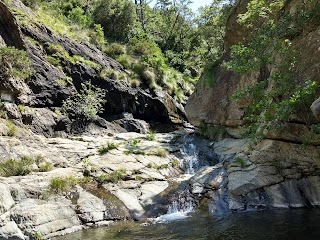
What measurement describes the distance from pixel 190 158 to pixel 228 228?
28.5 ft

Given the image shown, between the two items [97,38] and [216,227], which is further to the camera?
[97,38]

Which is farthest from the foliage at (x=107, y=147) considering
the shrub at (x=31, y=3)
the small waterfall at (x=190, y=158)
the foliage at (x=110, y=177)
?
the shrub at (x=31, y=3)

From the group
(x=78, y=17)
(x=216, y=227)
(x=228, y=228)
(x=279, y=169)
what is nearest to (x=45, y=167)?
(x=216, y=227)

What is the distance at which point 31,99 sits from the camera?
1859cm

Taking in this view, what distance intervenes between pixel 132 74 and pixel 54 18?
7984mm

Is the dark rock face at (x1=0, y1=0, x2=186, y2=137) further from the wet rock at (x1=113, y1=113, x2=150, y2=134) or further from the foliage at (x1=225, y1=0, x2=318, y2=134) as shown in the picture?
the foliage at (x1=225, y1=0, x2=318, y2=134)

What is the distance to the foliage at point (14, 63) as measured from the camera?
→ 638 inches

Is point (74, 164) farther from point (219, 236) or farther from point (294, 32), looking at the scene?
point (294, 32)

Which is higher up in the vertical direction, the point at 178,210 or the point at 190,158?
the point at 190,158

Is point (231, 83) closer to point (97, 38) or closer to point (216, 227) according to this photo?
point (216, 227)

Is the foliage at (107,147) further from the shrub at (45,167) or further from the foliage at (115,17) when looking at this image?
the foliage at (115,17)

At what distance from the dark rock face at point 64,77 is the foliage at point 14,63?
462mm

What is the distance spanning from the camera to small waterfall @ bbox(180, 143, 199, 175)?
17.6 m

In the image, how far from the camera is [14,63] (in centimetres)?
1708
